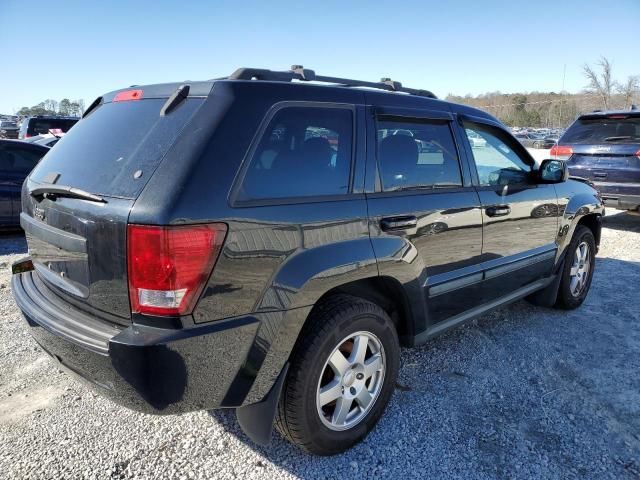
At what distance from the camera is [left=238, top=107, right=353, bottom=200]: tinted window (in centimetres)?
207

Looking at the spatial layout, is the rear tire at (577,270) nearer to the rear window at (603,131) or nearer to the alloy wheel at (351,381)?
the alloy wheel at (351,381)

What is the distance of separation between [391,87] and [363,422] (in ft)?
6.60

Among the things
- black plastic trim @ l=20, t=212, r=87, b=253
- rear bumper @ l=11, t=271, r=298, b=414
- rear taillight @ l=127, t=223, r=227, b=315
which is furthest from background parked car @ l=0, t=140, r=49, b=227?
rear taillight @ l=127, t=223, r=227, b=315

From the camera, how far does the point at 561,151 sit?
26.7 ft

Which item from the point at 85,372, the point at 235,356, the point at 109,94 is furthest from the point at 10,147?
the point at 235,356

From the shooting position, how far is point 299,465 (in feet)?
7.93

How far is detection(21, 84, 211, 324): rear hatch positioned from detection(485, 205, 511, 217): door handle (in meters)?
2.07

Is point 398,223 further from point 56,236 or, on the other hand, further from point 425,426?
point 56,236

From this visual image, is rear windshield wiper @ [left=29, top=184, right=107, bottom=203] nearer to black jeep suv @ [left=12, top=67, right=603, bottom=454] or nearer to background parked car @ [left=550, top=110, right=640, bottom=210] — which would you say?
black jeep suv @ [left=12, top=67, right=603, bottom=454]

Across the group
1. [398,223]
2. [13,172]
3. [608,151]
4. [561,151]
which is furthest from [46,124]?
[398,223]

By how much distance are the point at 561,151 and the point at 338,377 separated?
7.33 meters

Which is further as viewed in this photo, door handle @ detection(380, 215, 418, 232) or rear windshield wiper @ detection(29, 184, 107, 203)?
door handle @ detection(380, 215, 418, 232)

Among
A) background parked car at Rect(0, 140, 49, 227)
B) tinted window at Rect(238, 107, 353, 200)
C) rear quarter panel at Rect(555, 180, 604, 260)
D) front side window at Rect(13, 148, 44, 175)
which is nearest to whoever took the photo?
tinted window at Rect(238, 107, 353, 200)

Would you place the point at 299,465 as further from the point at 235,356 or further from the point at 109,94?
the point at 109,94
